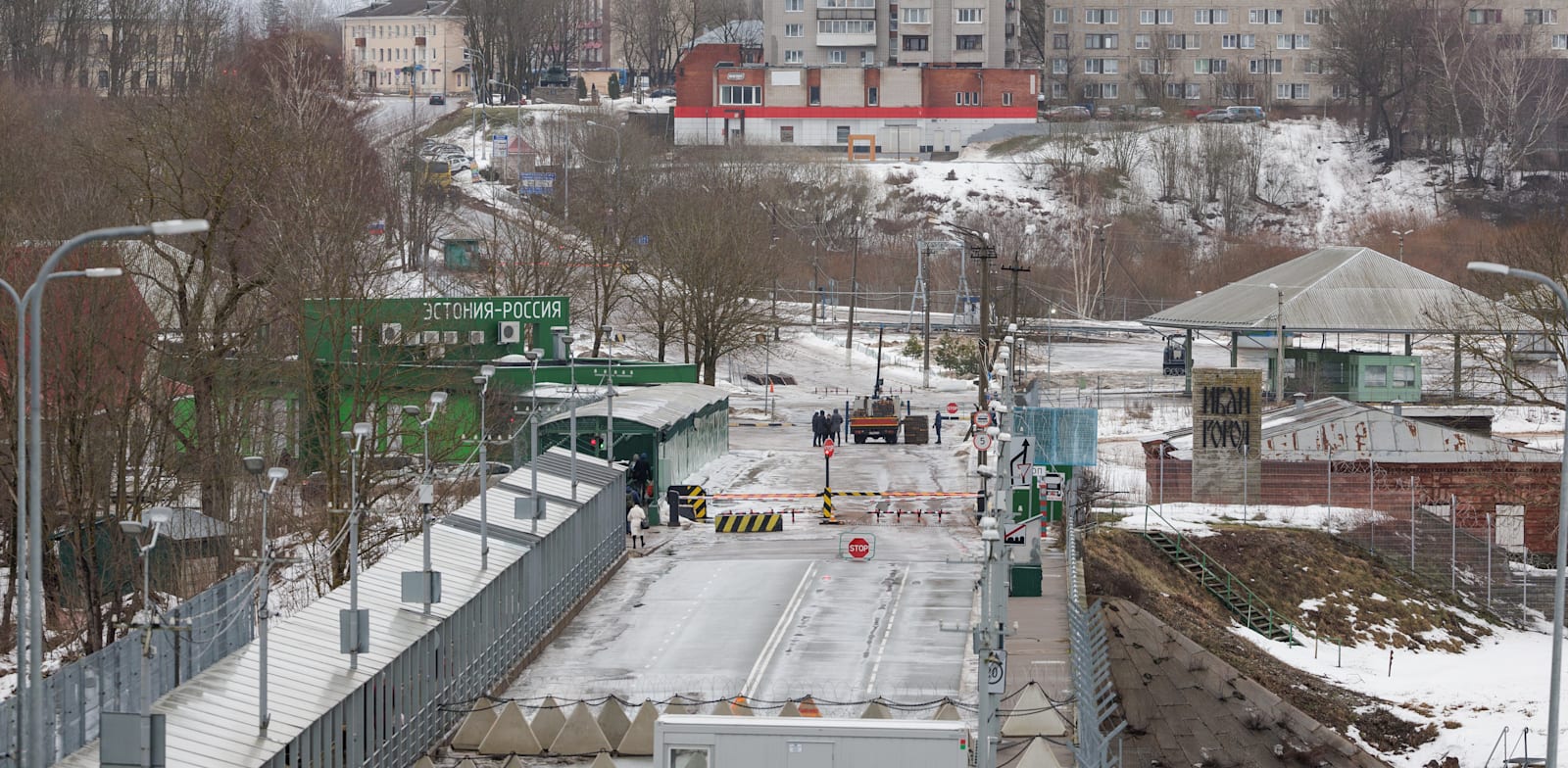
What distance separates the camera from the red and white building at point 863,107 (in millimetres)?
152250

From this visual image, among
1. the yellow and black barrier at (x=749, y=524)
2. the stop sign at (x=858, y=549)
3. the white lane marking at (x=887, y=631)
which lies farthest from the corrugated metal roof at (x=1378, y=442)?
the white lane marking at (x=887, y=631)

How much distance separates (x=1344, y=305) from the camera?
252 ft

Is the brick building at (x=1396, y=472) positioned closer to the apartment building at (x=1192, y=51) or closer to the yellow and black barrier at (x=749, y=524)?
the yellow and black barrier at (x=749, y=524)

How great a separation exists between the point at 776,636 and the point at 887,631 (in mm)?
2166

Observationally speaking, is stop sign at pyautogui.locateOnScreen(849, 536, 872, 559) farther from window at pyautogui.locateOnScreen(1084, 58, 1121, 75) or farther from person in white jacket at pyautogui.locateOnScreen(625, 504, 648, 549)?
window at pyautogui.locateOnScreen(1084, 58, 1121, 75)

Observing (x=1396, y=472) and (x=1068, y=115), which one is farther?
(x=1068, y=115)

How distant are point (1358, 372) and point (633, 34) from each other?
117058mm

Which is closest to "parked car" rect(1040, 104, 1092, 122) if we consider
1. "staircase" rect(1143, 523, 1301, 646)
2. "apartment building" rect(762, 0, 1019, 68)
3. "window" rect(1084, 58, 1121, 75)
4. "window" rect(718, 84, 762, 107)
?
"apartment building" rect(762, 0, 1019, 68)

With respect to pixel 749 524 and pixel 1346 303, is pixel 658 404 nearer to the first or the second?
pixel 749 524

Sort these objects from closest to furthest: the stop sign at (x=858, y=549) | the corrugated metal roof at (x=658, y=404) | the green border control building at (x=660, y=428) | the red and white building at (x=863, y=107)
Answer: the stop sign at (x=858, y=549), the green border control building at (x=660, y=428), the corrugated metal roof at (x=658, y=404), the red and white building at (x=863, y=107)

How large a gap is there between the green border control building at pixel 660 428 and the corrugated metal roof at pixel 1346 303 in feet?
73.1

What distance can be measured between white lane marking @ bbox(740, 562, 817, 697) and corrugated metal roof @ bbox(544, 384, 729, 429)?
32.7 feet

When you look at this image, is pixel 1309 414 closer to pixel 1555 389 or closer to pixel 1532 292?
pixel 1532 292

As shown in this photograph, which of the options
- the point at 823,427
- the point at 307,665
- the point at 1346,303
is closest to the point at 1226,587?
the point at 823,427
